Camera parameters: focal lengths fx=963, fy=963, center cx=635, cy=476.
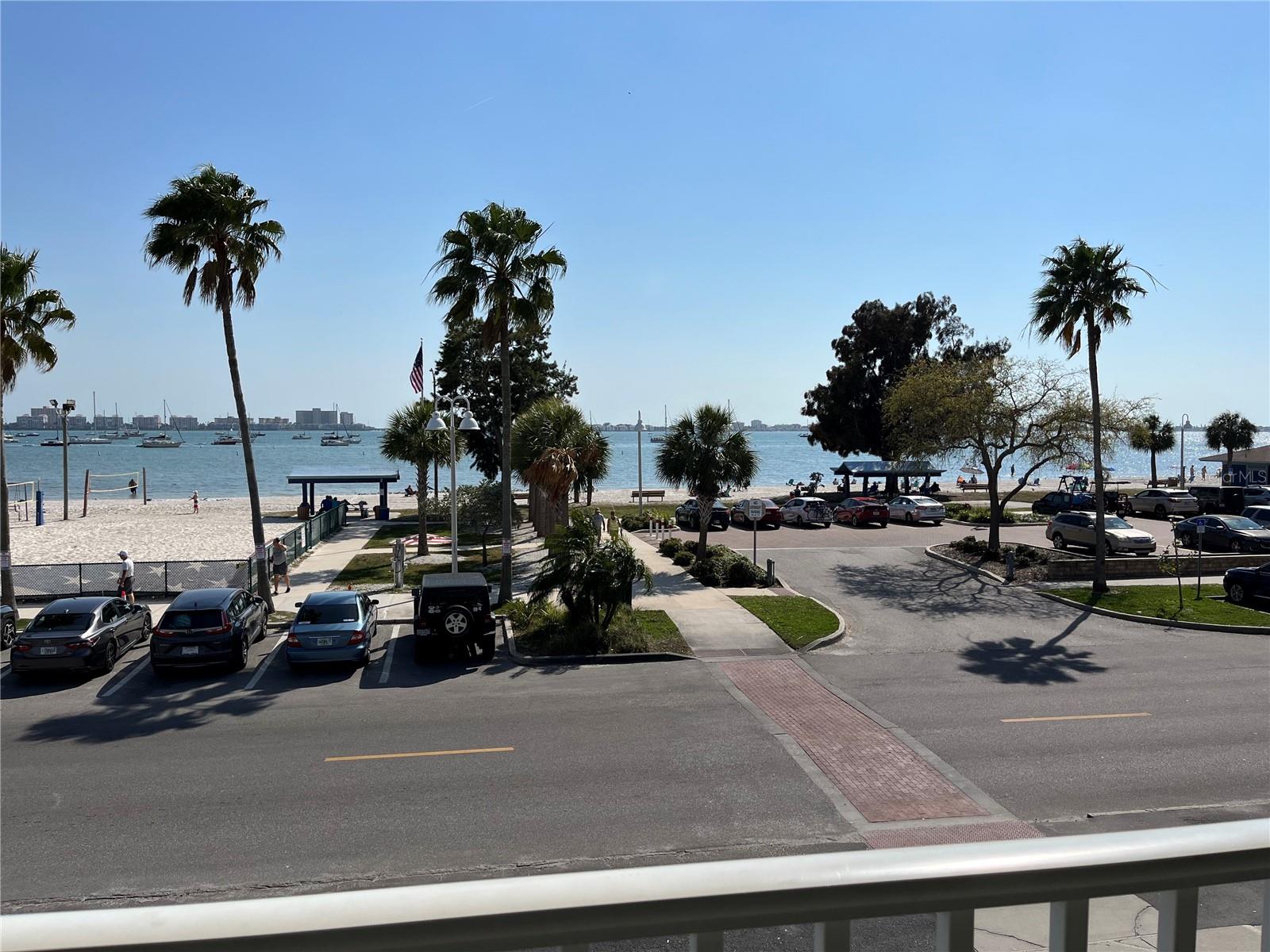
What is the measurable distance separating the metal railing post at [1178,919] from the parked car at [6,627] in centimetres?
2339

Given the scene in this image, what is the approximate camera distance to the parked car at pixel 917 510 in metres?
45.9

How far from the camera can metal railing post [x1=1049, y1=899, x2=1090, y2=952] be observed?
193 centimetres

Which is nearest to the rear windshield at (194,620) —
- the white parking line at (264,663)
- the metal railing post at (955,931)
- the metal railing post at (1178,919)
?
the white parking line at (264,663)

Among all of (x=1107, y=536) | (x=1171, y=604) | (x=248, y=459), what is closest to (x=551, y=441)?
(x=248, y=459)

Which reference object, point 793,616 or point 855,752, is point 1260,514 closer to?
point 793,616

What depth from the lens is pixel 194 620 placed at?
1834 centimetres

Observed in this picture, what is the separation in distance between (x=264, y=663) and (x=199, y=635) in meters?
1.75

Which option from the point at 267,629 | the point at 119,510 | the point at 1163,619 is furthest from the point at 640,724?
the point at 119,510

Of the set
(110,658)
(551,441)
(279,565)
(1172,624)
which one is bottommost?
(1172,624)

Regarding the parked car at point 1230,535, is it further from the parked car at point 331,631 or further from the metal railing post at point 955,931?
the metal railing post at point 955,931

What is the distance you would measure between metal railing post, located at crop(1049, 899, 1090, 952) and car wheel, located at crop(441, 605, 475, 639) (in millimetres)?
17964

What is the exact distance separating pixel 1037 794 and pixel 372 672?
12128mm

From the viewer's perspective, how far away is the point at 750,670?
18.9 metres

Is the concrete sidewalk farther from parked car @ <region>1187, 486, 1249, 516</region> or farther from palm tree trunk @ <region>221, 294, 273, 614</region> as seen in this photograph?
parked car @ <region>1187, 486, 1249, 516</region>
